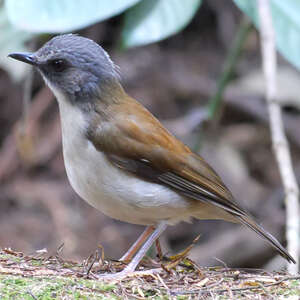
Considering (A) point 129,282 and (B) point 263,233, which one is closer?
(A) point 129,282

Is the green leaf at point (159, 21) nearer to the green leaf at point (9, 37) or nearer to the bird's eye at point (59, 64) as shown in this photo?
the bird's eye at point (59, 64)

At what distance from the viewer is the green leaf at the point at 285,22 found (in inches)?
173

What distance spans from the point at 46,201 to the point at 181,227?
166 centimetres

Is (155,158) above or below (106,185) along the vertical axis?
above

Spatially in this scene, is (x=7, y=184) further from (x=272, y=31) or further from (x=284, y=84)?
(x=272, y=31)

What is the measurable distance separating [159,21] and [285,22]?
85cm

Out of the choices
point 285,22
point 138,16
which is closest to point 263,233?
point 285,22

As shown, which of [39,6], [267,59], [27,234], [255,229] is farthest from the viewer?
[27,234]

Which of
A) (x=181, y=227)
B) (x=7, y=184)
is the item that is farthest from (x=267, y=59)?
(x=7, y=184)

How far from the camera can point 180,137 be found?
8.62 m

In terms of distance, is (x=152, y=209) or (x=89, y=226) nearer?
(x=152, y=209)

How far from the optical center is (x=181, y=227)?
26.9ft

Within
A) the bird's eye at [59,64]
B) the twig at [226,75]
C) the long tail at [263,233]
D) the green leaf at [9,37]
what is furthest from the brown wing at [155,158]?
the twig at [226,75]

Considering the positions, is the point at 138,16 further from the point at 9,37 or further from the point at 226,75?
the point at 226,75
